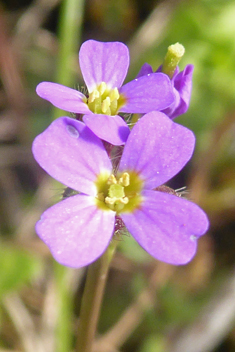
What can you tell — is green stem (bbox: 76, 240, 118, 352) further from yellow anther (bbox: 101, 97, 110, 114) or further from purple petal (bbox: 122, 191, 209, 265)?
yellow anther (bbox: 101, 97, 110, 114)

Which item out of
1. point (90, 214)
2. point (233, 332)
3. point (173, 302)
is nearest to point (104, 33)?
point (173, 302)

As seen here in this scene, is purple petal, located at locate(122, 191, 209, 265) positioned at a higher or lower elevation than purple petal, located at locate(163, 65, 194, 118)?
lower

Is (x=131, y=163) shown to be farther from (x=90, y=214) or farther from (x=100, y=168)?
(x=90, y=214)

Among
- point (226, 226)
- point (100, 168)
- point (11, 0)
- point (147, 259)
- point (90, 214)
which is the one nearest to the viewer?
point (90, 214)

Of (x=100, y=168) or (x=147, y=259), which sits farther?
(x=147, y=259)

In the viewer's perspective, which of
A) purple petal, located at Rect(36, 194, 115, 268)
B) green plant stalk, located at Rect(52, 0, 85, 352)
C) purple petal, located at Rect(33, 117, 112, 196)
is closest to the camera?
purple petal, located at Rect(36, 194, 115, 268)

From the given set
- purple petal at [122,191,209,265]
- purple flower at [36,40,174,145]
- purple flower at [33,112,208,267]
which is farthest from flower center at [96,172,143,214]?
purple flower at [36,40,174,145]

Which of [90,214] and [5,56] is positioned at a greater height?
[90,214]

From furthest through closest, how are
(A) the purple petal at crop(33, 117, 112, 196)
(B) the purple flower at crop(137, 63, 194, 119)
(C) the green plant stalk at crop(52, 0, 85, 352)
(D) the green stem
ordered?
(C) the green plant stalk at crop(52, 0, 85, 352)
(B) the purple flower at crop(137, 63, 194, 119)
(D) the green stem
(A) the purple petal at crop(33, 117, 112, 196)
